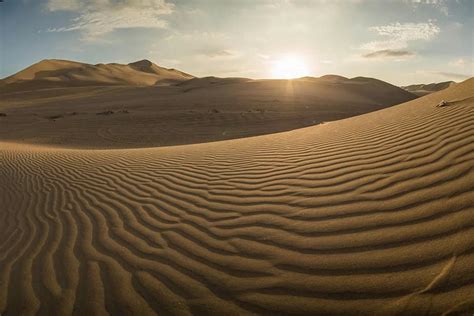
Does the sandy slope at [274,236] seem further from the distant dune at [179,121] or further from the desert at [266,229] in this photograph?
the distant dune at [179,121]

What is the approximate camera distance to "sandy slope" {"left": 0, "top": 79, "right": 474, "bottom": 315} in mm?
2430

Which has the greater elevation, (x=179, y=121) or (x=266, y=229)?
(x=179, y=121)

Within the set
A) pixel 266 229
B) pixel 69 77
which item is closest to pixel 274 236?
pixel 266 229

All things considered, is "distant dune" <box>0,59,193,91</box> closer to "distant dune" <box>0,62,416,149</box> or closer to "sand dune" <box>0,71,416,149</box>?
"distant dune" <box>0,62,416,149</box>

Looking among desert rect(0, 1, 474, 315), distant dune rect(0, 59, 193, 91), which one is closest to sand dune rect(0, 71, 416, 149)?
desert rect(0, 1, 474, 315)

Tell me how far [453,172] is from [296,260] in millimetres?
1857

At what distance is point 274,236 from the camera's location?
10.8 feet

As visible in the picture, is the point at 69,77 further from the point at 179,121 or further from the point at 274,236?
the point at 274,236

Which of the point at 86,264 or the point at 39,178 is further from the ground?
the point at 39,178

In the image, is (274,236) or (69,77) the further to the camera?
(69,77)

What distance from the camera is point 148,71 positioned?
9512 cm

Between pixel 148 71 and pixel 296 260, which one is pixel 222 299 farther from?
pixel 148 71

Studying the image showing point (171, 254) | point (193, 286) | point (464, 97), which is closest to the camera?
point (193, 286)

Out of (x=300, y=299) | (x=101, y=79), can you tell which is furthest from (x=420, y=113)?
(x=101, y=79)
